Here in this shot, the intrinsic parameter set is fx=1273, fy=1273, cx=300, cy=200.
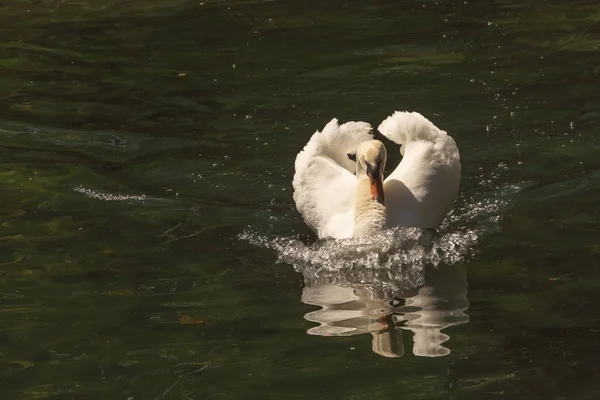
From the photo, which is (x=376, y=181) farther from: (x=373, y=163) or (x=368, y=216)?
(x=368, y=216)

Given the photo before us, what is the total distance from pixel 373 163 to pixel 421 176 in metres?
0.51

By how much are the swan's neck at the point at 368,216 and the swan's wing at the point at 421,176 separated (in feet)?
0.61

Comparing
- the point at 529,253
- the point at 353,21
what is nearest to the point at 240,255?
the point at 529,253

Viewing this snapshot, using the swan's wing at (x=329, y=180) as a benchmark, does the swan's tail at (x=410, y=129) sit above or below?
above

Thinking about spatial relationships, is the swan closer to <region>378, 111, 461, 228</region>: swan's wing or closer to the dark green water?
<region>378, 111, 461, 228</region>: swan's wing

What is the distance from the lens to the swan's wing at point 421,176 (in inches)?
374

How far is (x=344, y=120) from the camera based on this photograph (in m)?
12.2

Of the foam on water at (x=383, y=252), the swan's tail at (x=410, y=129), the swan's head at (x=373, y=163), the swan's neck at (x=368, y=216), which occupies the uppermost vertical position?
the swan's tail at (x=410, y=129)

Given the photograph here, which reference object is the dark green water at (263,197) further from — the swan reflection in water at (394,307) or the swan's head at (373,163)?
the swan's head at (373,163)

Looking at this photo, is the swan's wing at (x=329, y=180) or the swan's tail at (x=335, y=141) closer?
the swan's wing at (x=329, y=180)

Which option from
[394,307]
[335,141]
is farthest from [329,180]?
[394,307]

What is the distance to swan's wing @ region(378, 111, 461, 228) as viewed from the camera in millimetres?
9500

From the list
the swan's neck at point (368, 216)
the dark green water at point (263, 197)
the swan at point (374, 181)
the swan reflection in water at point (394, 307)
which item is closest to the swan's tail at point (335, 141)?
the swan at point (374, 181)

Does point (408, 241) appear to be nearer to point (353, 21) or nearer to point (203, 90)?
point (203, 90)
